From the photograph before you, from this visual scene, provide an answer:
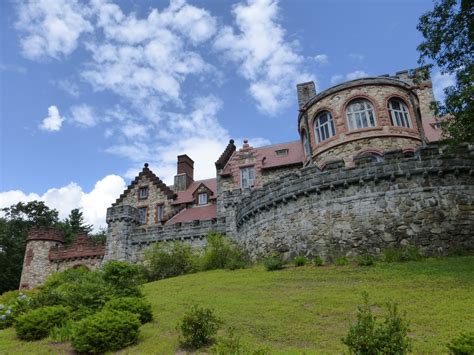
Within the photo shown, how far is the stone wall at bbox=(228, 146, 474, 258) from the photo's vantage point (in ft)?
53.8

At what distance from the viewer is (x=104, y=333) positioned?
974 cm

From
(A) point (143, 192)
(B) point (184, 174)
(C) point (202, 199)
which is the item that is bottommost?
(C) point (202, 199)

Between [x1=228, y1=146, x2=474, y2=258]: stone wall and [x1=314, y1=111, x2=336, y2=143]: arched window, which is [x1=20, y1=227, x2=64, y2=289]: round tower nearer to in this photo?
[x1=228, y1=146, x2=474, y2=258]: stone wall

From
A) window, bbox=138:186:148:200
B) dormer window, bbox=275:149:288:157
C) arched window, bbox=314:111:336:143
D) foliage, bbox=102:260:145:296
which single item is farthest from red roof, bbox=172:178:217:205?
foliage, bbox=102:260:145:296

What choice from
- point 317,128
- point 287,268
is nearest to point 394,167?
point 287,268

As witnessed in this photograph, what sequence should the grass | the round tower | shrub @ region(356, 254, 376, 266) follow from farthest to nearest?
the round tower → shrub @ region(356, 254, 376, 266) → the grass

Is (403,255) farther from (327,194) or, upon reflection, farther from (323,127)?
(323,127)

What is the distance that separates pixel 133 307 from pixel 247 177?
19.4m

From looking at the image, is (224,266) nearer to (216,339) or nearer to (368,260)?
(368,260)

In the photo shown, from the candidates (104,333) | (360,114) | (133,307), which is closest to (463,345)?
(104,333)

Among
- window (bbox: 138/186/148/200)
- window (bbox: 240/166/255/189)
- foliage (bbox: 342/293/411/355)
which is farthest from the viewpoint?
window (bbox: 138/186/148/200)

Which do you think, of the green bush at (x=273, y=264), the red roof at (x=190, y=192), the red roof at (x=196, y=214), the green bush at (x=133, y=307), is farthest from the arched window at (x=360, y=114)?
the green bush at (x=133, y=307)

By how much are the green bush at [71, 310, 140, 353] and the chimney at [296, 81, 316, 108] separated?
23273 mm

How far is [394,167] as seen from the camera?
1739 cm
